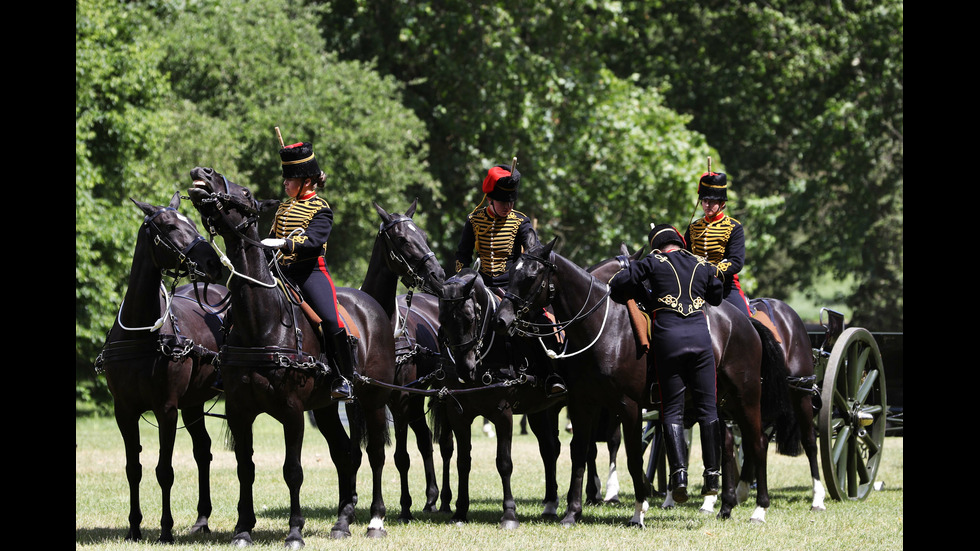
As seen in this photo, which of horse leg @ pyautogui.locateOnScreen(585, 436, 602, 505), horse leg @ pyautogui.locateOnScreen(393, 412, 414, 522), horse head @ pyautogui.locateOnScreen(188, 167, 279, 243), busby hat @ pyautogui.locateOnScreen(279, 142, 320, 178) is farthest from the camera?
horse leg @ pyautogui.locateOnScreen(585, 436, 602, 505)

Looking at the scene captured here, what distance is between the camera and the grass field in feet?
26.6

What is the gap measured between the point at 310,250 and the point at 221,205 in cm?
90

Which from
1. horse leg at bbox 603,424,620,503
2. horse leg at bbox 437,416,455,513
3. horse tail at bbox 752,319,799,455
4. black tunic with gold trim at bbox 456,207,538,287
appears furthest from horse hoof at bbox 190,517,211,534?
horse tail at bbox 752,319,799,455

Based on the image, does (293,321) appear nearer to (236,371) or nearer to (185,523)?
(236,371)

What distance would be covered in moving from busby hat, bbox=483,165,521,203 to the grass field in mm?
2780

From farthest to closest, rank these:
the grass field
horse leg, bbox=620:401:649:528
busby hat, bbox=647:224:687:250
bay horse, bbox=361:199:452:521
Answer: busby hat, bbox=647:224:687:250, horse leg, bbox=620:401:649:528, bay horse, bbox=361:199:452:521, the grass field

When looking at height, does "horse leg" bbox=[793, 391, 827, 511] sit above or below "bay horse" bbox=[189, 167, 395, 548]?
below

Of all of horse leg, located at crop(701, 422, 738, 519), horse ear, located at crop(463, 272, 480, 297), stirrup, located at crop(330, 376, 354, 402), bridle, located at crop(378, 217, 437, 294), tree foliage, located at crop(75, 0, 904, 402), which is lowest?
horse leg, located at crop(701, 422, 738, 519)

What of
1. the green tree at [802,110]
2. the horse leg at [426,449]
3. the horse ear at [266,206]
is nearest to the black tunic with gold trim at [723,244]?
the horse leg at [426,449]

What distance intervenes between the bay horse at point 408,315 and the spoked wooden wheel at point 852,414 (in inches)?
144

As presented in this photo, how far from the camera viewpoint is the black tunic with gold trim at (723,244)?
33.7 feet

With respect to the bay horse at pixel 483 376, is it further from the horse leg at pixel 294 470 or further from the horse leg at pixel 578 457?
the horse leg at pixel 294 470

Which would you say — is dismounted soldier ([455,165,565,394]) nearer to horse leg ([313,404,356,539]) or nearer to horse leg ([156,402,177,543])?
horse leg ([313,404,356,539])

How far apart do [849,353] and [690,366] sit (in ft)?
11.1
